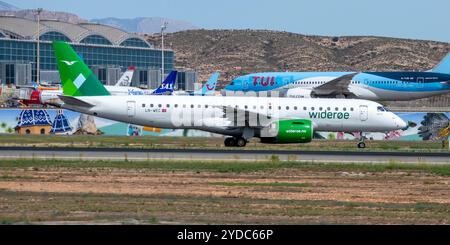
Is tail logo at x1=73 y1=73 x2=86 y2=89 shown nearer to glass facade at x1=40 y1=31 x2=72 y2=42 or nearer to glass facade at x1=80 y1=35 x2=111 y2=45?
glass facade at x1=40 y1=31 x2=72 y2=42

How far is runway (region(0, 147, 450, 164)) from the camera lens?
4178cm

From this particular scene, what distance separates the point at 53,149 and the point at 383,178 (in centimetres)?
1938

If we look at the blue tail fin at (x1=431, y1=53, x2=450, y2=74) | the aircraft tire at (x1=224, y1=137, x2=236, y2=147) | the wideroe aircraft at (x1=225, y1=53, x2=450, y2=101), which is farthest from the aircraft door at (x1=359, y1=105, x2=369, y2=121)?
the blue tail fin at (x1=431, y1=53, x2=450, y2=74)

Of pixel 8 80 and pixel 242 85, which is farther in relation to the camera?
pixel 8 80

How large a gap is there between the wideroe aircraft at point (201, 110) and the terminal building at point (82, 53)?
85065mm

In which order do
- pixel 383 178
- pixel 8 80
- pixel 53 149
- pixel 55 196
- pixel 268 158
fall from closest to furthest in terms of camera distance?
pixel 55 196
pixel 383 178
pixel 268 158
pixel 53 149
pixel 8 80

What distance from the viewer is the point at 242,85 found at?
86812 mm

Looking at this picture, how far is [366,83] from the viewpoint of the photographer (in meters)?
89.1

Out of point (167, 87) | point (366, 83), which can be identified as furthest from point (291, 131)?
point (167, 87)

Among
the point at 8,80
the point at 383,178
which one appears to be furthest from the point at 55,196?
the point at 8,80

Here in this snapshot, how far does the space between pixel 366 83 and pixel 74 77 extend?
42.6 m

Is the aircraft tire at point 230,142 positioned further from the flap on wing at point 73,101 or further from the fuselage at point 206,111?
the flap on wing at point 73,101

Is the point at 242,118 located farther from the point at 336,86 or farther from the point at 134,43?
the point at 134,43
